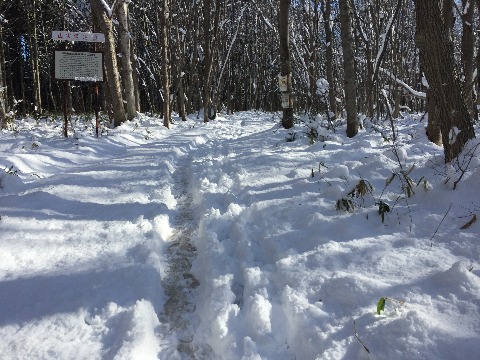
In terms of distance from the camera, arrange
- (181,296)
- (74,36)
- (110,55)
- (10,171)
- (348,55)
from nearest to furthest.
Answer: (181,296)
(10,171)
(348,55)
(74,36)
(110,55)

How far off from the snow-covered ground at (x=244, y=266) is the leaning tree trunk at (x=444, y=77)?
39 centimetres

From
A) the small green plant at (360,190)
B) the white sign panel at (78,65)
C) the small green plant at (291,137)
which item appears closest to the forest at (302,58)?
the white sign panel at (78,65)

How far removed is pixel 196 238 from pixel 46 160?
398 centimetres

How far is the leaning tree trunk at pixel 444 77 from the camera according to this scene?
12.6 ft

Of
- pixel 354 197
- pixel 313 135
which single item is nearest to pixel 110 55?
pixel 313 135

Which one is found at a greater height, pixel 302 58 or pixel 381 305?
pixel 302 58

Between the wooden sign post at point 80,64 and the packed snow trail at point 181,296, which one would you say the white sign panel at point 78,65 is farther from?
the packed snow trail at point 181,296

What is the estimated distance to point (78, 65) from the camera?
8234mm

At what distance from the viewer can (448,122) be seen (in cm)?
390

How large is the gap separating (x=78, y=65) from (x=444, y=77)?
7713 mm

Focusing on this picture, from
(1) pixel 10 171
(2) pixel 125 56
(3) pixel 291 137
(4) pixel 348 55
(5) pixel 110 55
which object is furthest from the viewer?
(2) pixel 125 56

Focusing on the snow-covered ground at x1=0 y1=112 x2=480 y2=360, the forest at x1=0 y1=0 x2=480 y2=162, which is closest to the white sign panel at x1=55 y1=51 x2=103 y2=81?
the forest at x1=0 y1=0 x2=480 y2=162

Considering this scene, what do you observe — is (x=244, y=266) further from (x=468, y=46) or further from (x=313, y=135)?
(x=468, y=46)

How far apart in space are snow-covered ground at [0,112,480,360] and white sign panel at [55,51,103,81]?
384cm
